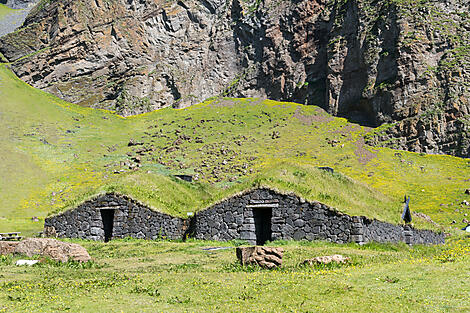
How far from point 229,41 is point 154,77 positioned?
78.0 feet

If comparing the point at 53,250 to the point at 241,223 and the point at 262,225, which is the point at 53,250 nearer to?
the point at 241,223

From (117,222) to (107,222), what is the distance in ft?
5.72

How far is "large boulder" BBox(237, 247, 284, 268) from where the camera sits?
1240 cm

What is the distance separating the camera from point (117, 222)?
956 inches

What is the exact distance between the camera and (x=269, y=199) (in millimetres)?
20734

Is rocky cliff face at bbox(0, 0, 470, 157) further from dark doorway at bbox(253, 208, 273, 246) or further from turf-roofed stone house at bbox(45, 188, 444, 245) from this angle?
dark doorway at bbox(253, 208, 273, 246)

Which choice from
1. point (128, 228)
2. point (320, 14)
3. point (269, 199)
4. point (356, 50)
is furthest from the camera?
point (320, 14)

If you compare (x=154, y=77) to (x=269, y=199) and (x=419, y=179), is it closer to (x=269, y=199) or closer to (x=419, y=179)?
(x=419, y=179)

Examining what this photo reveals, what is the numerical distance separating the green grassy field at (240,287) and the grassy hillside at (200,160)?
28.1 feet

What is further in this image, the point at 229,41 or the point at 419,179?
the point at 229,41

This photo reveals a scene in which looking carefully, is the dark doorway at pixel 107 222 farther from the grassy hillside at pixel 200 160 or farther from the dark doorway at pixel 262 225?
the dark doorway at pixel 262 225

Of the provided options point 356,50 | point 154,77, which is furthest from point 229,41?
point 356,50

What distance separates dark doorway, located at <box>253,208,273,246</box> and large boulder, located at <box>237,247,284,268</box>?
8287 millimetres

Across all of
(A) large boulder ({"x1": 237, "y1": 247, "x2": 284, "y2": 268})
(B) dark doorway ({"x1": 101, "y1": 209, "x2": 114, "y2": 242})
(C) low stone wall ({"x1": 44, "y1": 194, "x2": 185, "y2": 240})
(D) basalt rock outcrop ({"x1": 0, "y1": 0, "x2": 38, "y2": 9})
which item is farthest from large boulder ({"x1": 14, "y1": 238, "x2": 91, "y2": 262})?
(D) basalt rock outcrop ({"x1": 0, "y1": 0, "x2": 38, "y2": 9})
